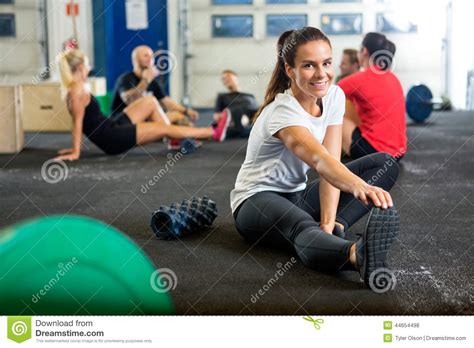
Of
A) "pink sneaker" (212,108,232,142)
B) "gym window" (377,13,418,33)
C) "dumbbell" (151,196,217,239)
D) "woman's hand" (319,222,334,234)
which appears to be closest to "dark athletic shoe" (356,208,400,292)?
"woman's hand" (319,222,334,234)

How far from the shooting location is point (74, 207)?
251 centimetres

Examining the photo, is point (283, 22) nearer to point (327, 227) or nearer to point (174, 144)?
point (174, 144)

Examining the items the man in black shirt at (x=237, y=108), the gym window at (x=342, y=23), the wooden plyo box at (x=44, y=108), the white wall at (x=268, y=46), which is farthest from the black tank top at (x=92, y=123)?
the gym window at (x=342, y=23)

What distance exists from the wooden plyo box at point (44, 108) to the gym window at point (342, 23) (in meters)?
2.98

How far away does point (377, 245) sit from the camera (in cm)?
149

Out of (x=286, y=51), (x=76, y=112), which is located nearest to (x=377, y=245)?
(x=286, y=51)

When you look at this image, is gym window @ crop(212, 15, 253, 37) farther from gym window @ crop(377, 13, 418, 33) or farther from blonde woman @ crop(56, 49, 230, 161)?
blonde woman @ crop(56, 49, 230, 161)

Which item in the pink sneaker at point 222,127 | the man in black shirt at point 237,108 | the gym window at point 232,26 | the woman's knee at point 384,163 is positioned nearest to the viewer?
the woman's knee at point 384,163

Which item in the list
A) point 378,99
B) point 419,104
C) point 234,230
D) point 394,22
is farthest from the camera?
point 394,22

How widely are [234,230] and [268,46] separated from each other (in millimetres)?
5281

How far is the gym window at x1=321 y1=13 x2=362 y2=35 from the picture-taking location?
700 centimetres

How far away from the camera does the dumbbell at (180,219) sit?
2.01 m

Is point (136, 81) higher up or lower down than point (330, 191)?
higher up

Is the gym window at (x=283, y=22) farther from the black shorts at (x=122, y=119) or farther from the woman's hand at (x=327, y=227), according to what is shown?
the woman's hand at (x=327, y=227)
